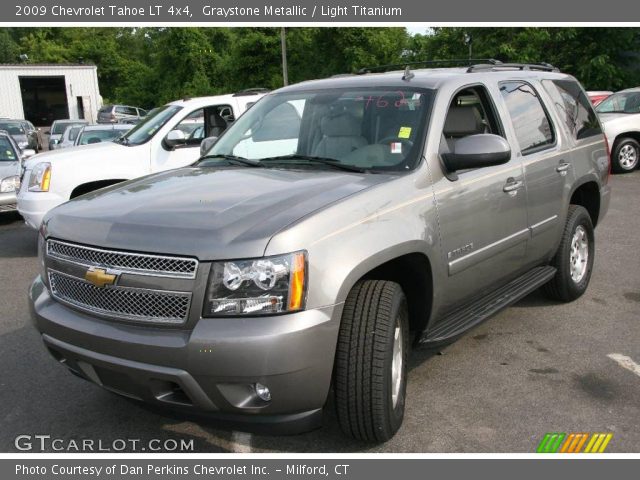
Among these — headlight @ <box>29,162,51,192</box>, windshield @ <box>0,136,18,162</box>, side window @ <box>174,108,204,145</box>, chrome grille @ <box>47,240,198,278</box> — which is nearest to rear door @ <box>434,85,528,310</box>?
chrome grille @ <box>47,240,198,278</box>

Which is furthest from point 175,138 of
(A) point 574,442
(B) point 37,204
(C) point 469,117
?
(A) point 574,442

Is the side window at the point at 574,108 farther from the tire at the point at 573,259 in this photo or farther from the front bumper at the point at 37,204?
the front bumper at the point at 37,204

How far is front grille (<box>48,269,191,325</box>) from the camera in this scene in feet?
9.20

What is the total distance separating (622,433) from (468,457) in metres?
0.87

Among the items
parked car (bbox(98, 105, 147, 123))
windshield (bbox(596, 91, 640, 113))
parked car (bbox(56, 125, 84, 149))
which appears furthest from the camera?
parked car (bbox(98, 105, 147, 123))

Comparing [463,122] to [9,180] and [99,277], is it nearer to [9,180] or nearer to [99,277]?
[99,277]

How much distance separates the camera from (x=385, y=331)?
3.07m

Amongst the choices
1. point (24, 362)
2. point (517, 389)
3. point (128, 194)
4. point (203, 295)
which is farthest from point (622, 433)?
point (24, 362)

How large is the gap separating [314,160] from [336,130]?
333mm

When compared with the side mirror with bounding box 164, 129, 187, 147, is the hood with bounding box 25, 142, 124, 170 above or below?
below

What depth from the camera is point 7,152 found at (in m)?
11.4

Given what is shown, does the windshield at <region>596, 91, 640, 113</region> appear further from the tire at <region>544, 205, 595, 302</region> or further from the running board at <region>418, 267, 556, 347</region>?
the running board at <region>418, 267, 556, 347</region>

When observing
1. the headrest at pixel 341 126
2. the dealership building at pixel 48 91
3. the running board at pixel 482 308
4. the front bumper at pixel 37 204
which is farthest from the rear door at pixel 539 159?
the dealership building at pixel 48 91

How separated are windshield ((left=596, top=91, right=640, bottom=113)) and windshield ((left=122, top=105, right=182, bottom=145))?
10335mm
